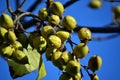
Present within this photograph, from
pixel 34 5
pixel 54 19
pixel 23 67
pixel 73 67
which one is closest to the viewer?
pixel 73 67

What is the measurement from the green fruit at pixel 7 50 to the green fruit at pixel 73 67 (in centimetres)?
16

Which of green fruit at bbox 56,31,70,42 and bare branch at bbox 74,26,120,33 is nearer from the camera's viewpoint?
green fruit at bbox 56,31,70,42

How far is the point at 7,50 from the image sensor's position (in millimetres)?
1076

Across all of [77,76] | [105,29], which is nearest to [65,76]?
[77,76]

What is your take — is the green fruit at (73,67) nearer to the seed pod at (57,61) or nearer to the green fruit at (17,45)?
the seed pod at (57,61)

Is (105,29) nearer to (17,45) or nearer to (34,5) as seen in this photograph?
(17,45)

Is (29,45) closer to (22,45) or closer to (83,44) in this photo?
(22,45)

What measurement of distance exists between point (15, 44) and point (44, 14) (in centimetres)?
13

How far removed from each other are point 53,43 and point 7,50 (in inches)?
5.0

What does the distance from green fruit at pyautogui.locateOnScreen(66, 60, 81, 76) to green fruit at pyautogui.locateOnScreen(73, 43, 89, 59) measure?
3cm

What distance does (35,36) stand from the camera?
112 cm

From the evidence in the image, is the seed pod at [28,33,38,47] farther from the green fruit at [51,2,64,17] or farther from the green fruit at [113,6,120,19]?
the green fruit at [113,6,120,19]

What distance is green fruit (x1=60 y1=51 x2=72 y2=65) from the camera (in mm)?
1044

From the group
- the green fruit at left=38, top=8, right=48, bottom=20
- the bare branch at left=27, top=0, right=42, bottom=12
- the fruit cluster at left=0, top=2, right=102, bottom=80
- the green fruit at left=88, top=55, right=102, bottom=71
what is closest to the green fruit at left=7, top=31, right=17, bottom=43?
the fruit cluster at left=0, top=2, right=102, bottom=80
